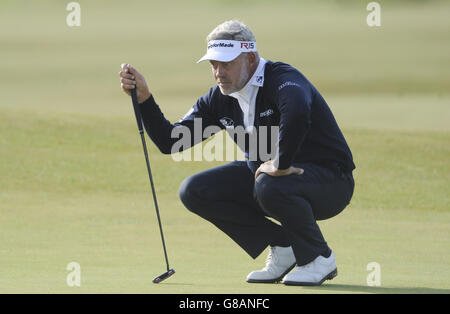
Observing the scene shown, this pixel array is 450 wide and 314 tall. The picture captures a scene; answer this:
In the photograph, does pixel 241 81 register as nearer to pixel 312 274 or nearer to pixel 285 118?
pixel 285 118

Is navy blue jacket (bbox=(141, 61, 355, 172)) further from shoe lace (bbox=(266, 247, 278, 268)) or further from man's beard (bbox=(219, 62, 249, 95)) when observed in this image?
shoe lace (bbox=(266, 247, 278, 268))

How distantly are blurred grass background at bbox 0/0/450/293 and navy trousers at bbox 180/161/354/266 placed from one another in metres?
0.28

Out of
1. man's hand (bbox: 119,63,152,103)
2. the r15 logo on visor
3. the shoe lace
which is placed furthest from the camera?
man's hand (bbox: 119,63,152,103)

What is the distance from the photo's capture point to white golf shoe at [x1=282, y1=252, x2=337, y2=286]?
489cm

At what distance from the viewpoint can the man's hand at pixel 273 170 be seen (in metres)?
4.88

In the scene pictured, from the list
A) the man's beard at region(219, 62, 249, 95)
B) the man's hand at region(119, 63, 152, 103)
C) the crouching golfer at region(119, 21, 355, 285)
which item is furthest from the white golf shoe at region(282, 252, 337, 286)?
the man's hand at region(119, 63, 152, 103)

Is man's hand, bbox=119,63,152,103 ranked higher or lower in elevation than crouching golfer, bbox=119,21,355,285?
higher

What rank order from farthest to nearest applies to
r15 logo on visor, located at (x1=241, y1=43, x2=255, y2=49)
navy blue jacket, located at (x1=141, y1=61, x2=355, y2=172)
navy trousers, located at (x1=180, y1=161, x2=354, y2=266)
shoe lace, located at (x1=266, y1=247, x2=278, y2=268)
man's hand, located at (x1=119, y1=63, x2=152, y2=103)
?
1. man's hand, located at (x1=119, y1=63, x2=152, y2=103)
2. shoe lace, located at (x1=266, y1=247, x2=278, y2=268)
3. r15 logo on visor, located at (x1=241, y1=43, x2=255, y2=49)
4. navy trousers, located at (x1=180, y1=161, x2=354, y2=266)
5. navy blue jacket, located at (x1=141, y1=61, x2=355, y2=172)

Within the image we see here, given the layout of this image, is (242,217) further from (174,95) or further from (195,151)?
(174,95)

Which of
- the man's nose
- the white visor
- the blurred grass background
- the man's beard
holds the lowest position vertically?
the blurred grass background

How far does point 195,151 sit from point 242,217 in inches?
372

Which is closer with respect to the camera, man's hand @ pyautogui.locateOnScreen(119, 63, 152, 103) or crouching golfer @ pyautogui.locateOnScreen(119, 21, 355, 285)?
crouching golfer @ pyautogui.locateOnScreen(119, 21, 355, 285)

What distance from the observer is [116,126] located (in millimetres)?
16203

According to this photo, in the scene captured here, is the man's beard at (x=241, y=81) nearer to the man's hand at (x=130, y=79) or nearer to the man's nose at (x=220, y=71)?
the man's nose at (x=220, y=71)
